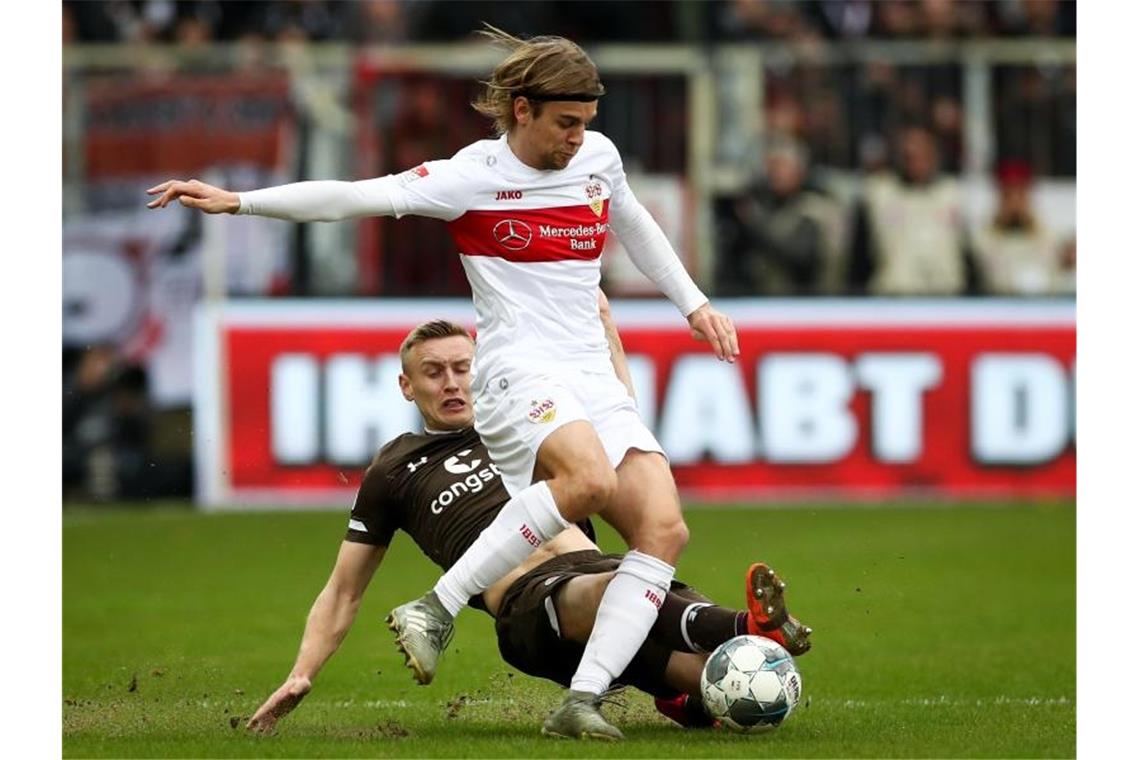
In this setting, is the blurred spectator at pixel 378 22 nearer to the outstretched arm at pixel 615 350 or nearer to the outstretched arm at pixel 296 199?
the outstretched arm at pixel 615 350

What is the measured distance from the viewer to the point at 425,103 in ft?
57.3

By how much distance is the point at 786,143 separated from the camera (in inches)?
699

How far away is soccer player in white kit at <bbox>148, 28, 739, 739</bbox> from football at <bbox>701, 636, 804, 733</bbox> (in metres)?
0.29

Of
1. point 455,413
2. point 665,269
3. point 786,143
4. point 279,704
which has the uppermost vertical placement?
point 786,143

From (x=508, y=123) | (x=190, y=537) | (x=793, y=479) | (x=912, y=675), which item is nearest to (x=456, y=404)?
(x=508, y=123)

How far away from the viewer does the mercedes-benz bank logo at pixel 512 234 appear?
752 centimetres

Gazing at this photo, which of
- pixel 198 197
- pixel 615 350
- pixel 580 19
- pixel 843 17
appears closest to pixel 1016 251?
pixel 843 17

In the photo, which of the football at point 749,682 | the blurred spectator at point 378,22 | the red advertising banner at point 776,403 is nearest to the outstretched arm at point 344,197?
the football at point 749,682

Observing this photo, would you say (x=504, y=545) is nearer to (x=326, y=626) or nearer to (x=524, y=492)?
(x=524, y=492)

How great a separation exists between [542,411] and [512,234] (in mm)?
650

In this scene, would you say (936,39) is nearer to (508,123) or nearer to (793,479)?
(793,479)

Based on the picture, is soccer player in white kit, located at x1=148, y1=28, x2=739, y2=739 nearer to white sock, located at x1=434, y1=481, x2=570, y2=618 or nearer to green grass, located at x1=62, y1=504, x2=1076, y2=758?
white sock, located at x1=434, y1=481, x2=570, y2=618

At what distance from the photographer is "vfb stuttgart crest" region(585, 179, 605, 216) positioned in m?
7.66

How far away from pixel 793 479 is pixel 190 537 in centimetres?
475
